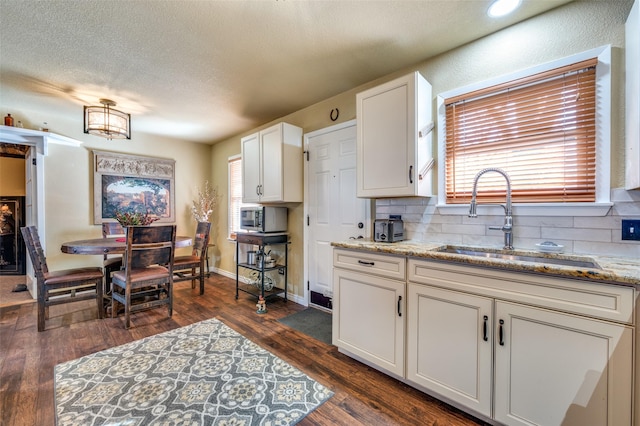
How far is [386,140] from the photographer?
7.11 ft

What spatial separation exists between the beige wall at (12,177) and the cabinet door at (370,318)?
705 cm

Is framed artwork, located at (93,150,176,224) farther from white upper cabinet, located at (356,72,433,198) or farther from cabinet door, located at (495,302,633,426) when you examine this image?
cabinet door, located at (495,302,633,426)

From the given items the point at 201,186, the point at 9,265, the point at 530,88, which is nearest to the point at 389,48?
the point at 530,88

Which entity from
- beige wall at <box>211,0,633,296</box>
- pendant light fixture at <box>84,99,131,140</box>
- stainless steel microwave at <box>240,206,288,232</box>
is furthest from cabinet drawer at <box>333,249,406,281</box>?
pendant light fixture at <box>84,99,131,140</box>

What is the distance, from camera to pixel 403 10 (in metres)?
1.78

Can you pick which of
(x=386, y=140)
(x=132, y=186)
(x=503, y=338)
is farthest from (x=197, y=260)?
(x=503, y=338)

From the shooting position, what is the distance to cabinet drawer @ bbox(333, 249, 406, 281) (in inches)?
72.1

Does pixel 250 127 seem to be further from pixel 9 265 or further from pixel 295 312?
pixel 9 265

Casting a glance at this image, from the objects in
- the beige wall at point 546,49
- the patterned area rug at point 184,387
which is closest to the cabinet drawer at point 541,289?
the beige wall at point 546,49

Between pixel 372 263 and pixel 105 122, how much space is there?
3.03 meters

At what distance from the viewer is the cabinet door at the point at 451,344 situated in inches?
57.8

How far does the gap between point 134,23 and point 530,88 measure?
9.02ft

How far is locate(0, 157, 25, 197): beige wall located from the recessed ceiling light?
309 inches

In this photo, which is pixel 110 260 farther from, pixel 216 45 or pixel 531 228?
pixel 531 228
